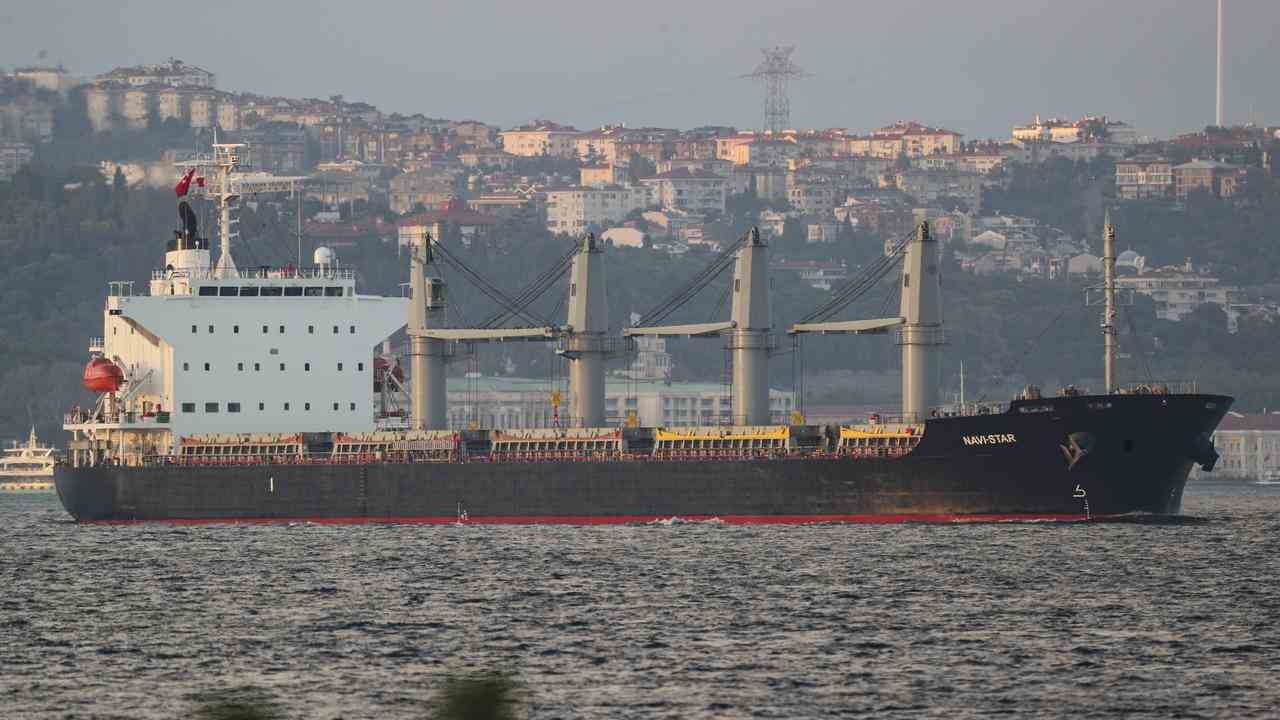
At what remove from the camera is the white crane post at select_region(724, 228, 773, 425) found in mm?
71938

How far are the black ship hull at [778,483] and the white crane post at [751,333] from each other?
6.69m

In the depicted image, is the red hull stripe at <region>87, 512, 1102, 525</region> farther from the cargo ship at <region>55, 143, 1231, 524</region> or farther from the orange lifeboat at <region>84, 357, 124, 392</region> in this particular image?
the orange lifeboat at <region>84, 357, 124, 392</region>

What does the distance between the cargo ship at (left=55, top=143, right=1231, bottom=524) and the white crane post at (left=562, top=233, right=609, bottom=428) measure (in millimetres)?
75

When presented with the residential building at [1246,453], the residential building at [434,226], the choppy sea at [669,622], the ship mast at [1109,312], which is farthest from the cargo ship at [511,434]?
the residential building at [434,226]

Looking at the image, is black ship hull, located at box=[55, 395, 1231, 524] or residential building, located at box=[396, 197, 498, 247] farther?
residential building, located at box=[396, 197, 498, 247]

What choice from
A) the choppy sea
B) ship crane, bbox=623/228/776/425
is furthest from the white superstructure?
ship crane, bbox=623/228/776/425

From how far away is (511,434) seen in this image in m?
69.5

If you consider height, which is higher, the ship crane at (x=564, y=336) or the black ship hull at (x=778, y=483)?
the ship crane at (x=564, y=336)

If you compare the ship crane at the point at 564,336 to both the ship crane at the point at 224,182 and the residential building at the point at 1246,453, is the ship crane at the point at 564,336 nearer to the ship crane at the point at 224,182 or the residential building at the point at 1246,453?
the ship crane at the point at 224,182

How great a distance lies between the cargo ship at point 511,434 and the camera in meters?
61.2

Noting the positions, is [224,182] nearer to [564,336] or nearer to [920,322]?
[564,336]

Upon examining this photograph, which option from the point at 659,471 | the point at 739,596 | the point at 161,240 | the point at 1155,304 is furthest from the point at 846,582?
the point at 1155,304

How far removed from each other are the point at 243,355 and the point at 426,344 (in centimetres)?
614

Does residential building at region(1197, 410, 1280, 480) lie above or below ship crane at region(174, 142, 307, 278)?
below
